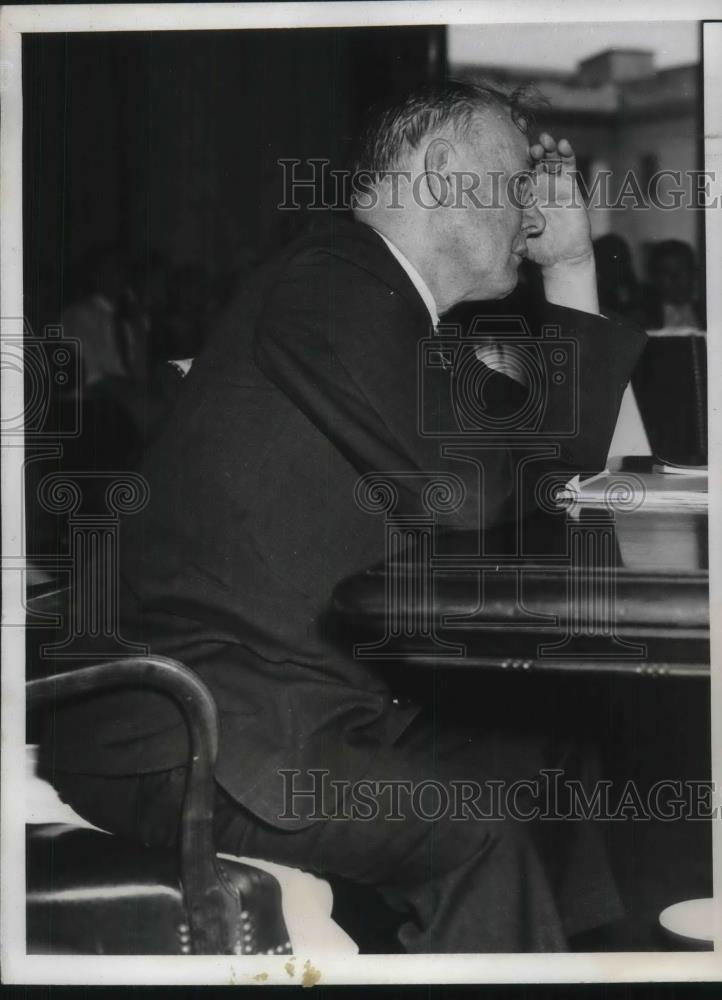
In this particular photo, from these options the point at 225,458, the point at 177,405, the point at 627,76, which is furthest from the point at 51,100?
the point at 627,76

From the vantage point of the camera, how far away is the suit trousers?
152 cm

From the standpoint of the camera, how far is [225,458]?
5.21 feet

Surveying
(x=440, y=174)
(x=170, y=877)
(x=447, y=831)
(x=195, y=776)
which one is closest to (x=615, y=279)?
(x=440, y=174)

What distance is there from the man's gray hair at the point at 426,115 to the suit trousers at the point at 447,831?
3.03ft

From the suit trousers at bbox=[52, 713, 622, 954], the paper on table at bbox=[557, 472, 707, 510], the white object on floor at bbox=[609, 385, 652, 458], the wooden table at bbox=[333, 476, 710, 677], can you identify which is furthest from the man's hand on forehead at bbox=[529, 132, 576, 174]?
the suit trousers at bbox=[52, 713, 622, 954]

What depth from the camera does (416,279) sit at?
1.65m

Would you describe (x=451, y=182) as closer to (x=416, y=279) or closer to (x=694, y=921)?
(x=416, y=279)

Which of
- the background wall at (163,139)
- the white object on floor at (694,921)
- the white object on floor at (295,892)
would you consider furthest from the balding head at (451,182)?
the white object on floor at (694,921)

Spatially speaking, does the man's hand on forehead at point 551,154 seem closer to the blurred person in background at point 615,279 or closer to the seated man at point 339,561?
the seated man at point 339,561

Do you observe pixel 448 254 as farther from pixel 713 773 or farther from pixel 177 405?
pixel 713 773

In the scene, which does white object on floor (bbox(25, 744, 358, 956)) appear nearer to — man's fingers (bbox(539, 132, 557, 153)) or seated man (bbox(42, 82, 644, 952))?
seated man (bbox(42, 82, 644, 952))

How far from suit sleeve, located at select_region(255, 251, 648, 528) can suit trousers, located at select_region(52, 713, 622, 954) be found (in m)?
0.40

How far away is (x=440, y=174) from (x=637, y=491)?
60cm

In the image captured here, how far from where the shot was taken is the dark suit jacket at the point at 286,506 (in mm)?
1539
